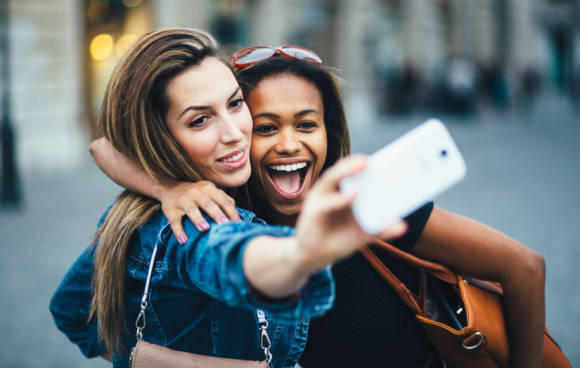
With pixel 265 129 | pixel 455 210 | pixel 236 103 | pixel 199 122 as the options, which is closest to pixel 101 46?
pixel 455 210

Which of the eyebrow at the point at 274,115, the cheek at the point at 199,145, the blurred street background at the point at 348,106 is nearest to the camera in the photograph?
the cheek at the point at 199,145

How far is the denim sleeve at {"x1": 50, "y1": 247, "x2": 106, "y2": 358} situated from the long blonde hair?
0.93 feet

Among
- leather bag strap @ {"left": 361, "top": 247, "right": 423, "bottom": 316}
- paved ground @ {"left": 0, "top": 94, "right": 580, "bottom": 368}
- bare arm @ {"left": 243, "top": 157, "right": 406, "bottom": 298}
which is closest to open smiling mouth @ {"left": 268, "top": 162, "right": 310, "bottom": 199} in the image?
leather bag strap @ {"left": 361, "top": 247, "right": 423, "bottom": 316}

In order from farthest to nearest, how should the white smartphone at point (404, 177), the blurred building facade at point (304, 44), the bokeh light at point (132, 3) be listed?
the bokeh light at point (132, 3) < the blurred building facade at point (304, 44) < the white smartphone at point (404, 177)

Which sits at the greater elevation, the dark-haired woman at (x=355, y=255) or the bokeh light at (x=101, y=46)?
the dark-haired woman at (x=355, y=255)

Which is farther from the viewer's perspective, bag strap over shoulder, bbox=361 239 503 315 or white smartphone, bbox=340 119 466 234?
bag strap over shoulder, bbox=361 239 503 315

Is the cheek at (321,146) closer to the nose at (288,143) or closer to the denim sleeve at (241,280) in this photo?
the nose at (288,143)

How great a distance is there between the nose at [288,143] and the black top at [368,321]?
45 centimetres

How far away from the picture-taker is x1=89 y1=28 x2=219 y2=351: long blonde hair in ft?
4.91

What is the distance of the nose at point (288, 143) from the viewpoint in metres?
1.88

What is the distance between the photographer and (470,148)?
1246 centimetres

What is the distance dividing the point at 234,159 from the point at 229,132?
95mm

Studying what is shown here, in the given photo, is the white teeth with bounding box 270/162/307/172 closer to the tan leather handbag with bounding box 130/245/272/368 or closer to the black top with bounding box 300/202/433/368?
the black top with bounding box 300/202/433/368

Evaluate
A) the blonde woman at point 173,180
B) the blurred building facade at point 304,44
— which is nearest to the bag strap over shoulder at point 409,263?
the blonde woman at point 173,180
